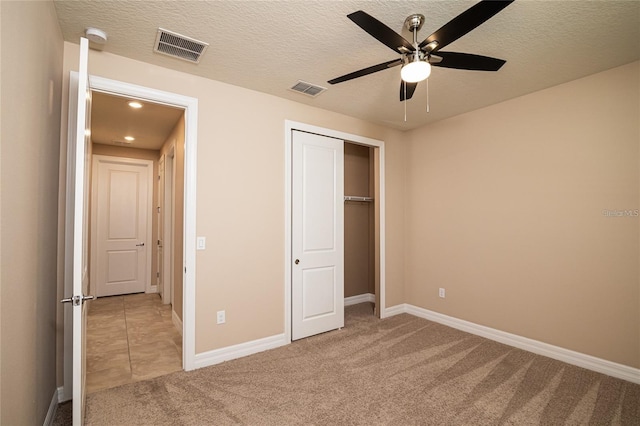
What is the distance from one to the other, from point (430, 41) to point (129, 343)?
399cm

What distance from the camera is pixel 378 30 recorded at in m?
1.68

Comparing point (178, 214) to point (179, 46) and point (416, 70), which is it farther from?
point (416, 70)

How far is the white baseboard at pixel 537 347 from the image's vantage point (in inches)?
102

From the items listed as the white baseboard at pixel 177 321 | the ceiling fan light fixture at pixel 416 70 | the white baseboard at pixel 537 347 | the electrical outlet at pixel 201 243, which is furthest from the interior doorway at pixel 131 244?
the white baseboard at pixel 537 347

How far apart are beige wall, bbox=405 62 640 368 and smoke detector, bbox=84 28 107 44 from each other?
3.64m

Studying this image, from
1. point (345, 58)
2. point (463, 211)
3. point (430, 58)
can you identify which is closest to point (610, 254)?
point (463, 211)

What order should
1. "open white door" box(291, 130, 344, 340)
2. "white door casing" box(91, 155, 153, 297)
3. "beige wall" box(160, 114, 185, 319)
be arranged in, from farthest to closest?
"white door casing" box(91, 155, 153, 297) < "beige wall" box(160, 114, 185, 319) < "open white door" box(291, 130, 344, 340)

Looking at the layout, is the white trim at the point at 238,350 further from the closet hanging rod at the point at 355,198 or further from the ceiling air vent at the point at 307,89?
the ceiling air vent at the point at 307,89

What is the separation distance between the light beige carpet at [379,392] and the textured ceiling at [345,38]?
8.60 feet

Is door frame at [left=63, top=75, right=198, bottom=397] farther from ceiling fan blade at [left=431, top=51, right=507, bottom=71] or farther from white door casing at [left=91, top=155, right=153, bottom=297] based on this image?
white door casing at [left=91, top=155, right=153, bottom=297]

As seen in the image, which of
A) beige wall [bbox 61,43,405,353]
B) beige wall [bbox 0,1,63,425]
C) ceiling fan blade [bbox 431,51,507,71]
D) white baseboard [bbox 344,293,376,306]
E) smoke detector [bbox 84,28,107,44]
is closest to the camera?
beige wall [bbox 0,1,63,425]

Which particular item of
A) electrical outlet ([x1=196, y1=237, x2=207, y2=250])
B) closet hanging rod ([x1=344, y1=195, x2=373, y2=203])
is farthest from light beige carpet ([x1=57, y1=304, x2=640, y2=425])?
closet hanging rod ([x1=344, y1=195, x2=373, y2=203])

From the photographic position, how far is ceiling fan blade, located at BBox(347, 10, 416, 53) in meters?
1.54

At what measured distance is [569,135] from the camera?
9.59ft
